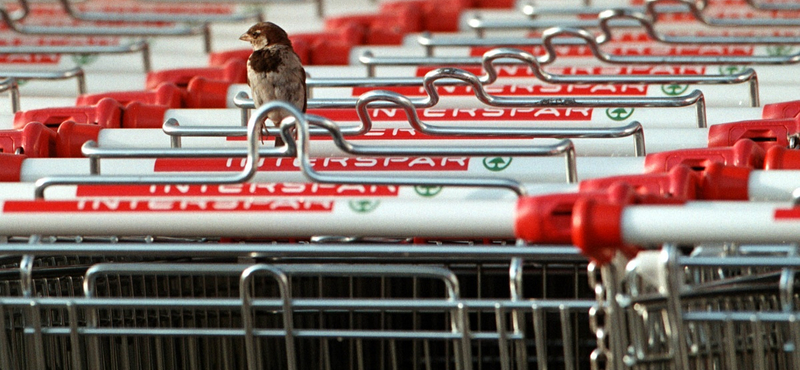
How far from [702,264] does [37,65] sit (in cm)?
311

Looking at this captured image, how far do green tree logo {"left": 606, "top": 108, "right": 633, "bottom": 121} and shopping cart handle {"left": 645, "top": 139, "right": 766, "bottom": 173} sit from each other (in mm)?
514

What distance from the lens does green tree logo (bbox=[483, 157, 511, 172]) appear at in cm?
241

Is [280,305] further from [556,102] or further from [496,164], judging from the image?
[556,102]

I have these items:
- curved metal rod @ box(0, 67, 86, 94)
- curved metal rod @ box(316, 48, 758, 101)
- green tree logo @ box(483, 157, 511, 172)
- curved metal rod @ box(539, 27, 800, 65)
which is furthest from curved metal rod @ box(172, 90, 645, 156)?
curved metal rod @ box(0, 67, 86, 94)

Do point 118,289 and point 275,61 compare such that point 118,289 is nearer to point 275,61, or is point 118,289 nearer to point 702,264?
point 275,61

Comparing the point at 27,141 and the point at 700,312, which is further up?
the point at 27,141

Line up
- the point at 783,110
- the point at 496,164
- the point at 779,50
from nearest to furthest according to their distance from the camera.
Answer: the point at 496,164 → the point at 783,110 → the point at 779,50

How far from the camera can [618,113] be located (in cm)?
284

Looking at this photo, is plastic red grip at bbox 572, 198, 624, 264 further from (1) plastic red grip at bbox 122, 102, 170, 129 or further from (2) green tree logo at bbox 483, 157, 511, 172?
(1) plastic red grip at bbox 122, 102, 170, 129

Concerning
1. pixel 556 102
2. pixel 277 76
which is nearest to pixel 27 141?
pixel 277 76

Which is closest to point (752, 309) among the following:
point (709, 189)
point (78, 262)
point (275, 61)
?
point (709, 189)

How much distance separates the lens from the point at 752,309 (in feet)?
6.98

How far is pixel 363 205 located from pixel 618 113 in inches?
42.2

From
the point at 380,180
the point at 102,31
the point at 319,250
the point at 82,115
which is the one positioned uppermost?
the point at 102,31
